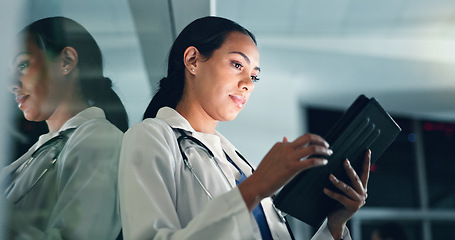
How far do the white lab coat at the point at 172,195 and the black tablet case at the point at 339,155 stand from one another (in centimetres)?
11

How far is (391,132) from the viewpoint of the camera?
1.08 m

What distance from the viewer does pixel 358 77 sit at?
4.16m

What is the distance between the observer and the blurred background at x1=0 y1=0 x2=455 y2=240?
203cm

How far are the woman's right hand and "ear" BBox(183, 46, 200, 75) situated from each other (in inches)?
19.8

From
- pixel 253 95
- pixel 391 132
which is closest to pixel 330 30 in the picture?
pixel 253 95

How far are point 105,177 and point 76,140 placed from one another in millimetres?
170

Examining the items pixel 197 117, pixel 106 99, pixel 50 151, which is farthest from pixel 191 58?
pixel 50 151

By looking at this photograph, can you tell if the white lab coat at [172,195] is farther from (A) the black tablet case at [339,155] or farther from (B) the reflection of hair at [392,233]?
(B) the reflection of hair at [392,233]

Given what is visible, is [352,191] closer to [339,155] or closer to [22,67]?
[339,155]

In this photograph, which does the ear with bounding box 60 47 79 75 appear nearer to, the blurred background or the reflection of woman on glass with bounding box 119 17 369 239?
the reflection of woman on glass with bounding box 119 17 369 239

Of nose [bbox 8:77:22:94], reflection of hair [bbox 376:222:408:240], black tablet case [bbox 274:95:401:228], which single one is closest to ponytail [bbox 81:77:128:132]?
nose [bbox 8:77:22:94]

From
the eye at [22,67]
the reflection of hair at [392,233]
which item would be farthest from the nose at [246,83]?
the reflection of hair at [392,233]

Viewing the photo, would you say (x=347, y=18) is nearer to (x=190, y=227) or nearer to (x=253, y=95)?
(x=253, y=95)

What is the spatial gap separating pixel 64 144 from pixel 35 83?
0.18 metres
